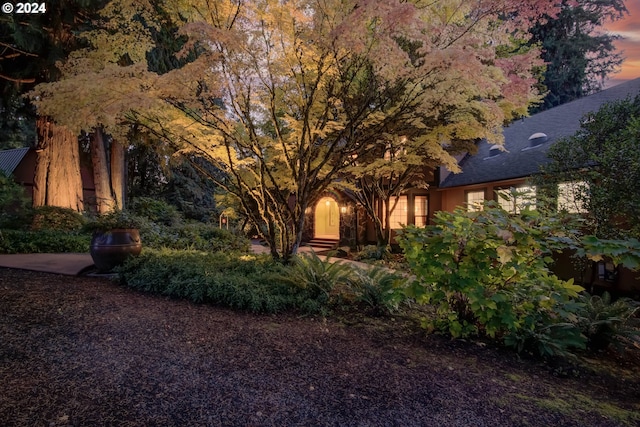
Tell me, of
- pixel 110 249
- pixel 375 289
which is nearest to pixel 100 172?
pixel 110 249

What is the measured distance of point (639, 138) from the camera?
5.73m

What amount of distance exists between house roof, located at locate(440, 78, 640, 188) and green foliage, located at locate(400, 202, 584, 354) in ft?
21.8

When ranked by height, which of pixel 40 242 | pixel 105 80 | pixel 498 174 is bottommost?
pixel 40 242

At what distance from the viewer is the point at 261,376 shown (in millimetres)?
2504

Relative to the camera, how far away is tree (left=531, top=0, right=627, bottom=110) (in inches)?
755

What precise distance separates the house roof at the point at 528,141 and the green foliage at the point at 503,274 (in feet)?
21.8

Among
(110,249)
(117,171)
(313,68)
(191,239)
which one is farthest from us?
(117,171)

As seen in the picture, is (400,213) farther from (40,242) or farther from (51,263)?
(40,242)

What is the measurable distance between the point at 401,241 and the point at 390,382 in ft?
5.20

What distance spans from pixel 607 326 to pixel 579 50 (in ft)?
73.3

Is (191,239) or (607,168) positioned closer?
(607,168)

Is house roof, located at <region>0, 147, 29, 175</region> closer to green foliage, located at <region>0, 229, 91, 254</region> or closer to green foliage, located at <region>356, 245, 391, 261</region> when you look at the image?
green foliage, located at <region>0, 229, 91, 254</region>

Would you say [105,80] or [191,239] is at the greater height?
[105,80]

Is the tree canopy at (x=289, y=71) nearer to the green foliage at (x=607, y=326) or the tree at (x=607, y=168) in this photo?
the tree at (x=607, y=168)
